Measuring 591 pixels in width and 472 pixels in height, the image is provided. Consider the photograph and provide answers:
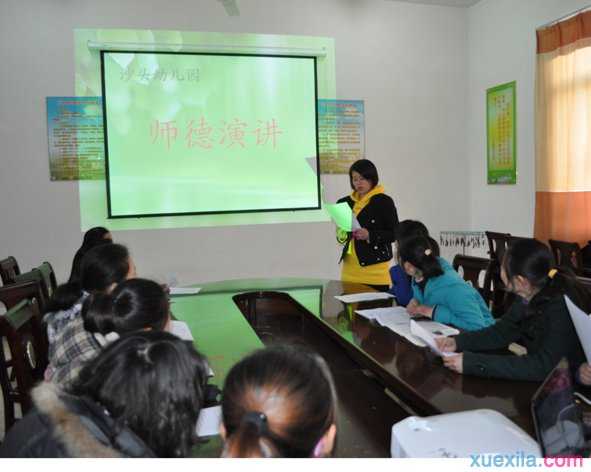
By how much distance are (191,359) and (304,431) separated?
258 millimetres

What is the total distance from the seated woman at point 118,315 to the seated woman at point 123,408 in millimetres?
411

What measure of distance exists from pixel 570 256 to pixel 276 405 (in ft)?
10.1

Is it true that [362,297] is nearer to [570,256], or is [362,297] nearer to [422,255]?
[422,255]

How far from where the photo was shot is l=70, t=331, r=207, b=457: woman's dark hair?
0.84 m

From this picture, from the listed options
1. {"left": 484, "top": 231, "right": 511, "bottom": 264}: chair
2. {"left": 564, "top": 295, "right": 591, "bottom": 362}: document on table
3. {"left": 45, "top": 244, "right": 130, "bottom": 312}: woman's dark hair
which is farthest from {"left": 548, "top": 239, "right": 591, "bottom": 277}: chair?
{"left": 45, "top": 244, "right": 130, "bottom": 312}: woman's dark hair

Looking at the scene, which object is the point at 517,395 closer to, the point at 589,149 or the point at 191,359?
the point at 191,359

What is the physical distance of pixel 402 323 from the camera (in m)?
1.96

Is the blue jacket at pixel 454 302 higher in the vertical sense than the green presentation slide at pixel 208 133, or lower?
lower

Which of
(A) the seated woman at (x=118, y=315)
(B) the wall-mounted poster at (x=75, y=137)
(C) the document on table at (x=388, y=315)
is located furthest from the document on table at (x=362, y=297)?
(B) the wall-mounted poster at (x=75, y=137)

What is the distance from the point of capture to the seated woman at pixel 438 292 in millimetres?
1908

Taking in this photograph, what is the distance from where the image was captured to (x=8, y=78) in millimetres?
3895

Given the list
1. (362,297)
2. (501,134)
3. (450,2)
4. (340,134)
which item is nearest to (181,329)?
(362,297)

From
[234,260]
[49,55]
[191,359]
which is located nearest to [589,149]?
[234,260]

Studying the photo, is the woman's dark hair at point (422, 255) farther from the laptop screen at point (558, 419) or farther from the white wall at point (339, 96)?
the white wall at point (339, 96)
